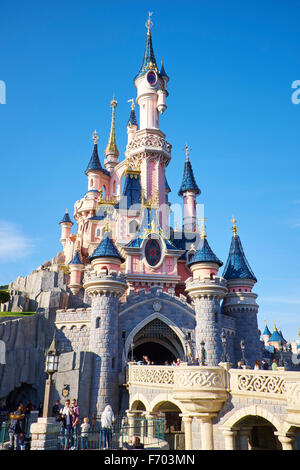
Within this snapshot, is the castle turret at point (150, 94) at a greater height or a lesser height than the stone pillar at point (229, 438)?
greater

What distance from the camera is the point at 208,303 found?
2819 centimetres

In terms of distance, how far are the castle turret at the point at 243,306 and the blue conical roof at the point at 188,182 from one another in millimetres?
10294

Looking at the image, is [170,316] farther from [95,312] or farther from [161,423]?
[161,423]

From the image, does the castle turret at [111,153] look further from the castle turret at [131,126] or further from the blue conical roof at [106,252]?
the blue conical roof at [106,252]

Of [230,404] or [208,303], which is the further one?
[208,303]

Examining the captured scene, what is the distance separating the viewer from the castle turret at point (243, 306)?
31.7 metres

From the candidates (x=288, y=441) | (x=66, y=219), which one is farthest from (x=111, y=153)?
(x=288, y=441)

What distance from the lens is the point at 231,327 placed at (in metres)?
31.2

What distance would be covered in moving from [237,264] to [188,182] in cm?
1119

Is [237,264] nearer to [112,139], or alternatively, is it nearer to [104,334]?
[104,334]

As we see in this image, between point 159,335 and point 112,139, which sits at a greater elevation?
point 112,139

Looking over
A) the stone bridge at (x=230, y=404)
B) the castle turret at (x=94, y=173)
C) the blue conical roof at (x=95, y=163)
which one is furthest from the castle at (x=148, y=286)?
the blue conical roof at (x=95, y=163)

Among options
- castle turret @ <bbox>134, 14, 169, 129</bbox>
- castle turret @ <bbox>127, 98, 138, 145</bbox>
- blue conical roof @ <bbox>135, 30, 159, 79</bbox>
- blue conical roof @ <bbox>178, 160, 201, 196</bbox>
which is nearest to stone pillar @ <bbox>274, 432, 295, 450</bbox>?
blue conical roof @ <bbox>178, 160, 201, 196</bbox>
